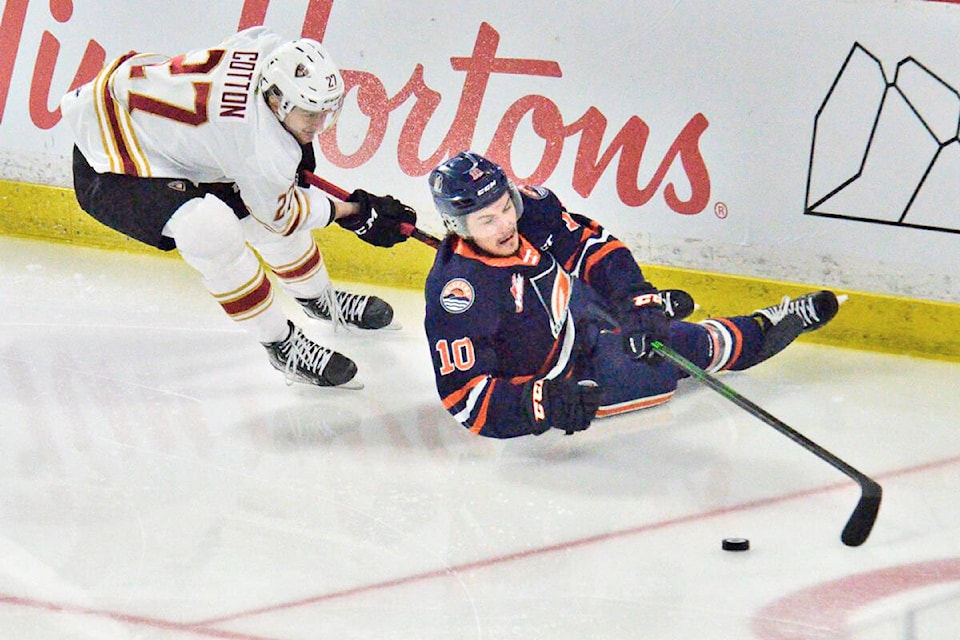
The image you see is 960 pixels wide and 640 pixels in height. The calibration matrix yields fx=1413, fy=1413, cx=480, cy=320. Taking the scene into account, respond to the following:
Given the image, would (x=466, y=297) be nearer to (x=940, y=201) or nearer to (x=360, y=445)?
(x=360, y=445)

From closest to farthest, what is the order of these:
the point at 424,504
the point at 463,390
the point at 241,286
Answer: the point at 424,504
the point at 463,390
the point at 241,286

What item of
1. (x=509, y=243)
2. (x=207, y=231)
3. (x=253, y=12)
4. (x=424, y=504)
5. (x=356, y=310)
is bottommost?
(x=424, y=504)

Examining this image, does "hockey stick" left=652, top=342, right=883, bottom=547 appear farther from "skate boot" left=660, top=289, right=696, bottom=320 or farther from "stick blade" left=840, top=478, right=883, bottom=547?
"skate boot" left=660, top=289, right=696, bottom=320

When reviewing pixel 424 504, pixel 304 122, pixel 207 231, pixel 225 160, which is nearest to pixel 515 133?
pixel 304 122

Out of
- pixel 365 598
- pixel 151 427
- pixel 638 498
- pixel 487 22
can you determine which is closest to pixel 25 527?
A: pixel 151 427

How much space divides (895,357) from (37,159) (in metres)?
2.81

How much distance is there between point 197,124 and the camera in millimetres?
3457

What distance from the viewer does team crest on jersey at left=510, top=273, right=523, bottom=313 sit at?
3.21m

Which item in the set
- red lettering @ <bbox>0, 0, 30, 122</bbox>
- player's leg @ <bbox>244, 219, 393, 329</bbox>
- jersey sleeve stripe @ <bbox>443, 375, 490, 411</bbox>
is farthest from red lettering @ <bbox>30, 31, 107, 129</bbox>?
jersey sleeve stripe @ <bbox>443, 375, 490, 411</bbox>

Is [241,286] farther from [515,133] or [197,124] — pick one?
[515,133]

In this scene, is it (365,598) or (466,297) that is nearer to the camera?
(365,598)

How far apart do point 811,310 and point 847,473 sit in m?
0.78

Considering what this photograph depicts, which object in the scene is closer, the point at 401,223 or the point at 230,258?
the point at 230,258

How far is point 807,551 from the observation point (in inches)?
108
